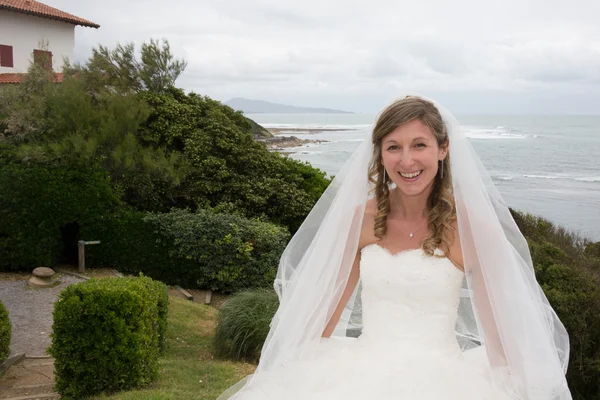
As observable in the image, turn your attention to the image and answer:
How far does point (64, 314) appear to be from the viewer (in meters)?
6.69

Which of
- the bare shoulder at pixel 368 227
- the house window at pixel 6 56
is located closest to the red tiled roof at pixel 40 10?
the house window at pixel 6 56

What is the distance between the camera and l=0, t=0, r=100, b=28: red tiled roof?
31652 mm

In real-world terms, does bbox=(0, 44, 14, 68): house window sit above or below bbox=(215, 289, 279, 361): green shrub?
above

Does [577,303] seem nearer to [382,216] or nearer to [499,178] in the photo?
[382,216]

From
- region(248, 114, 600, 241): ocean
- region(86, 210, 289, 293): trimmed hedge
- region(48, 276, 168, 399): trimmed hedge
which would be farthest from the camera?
Result: region(248, 114, 600, 241): ocean

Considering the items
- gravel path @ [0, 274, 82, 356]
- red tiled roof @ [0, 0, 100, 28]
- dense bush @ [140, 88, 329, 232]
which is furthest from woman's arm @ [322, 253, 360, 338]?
red tiled roof @ [0, 0, 100, 28]

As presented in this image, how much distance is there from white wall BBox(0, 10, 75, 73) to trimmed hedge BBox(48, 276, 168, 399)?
1139 inches

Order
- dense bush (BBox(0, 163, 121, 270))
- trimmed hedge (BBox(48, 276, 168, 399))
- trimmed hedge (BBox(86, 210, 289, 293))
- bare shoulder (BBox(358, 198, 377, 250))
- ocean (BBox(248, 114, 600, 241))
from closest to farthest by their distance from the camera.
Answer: bare shoulder (BBox(358, 198, 377, 250)) < trimmed hedge (BBox(48, 276, 168, 399)) < dense bush (BBox(0, 163, 121, 270)) < trimmed hedge (BBox(86, 210, 289, 293)) < ocean (BBox(248, 114, 600, 241))

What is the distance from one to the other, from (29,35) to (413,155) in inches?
1394

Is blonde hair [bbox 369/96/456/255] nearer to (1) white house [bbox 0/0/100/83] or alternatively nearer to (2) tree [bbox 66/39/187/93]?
(2) tree [bbox 66/39/187/93]

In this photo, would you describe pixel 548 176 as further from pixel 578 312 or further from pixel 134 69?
pixel 578 312

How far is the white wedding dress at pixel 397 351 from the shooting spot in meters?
2.76

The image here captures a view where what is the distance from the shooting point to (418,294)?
119 inches

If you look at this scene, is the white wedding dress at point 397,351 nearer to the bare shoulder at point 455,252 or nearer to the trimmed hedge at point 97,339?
the bare shoulder at point 455,252
